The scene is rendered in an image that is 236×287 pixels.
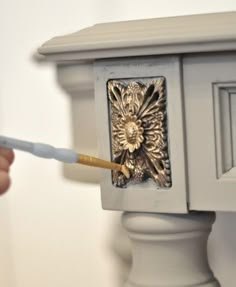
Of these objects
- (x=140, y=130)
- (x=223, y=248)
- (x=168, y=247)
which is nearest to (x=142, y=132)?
(x=140, y=130)

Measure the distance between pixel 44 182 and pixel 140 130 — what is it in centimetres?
46

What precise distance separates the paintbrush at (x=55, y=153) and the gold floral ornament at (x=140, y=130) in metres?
0.01

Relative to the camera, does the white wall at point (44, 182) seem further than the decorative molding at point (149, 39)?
Yes

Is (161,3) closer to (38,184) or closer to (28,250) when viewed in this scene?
(38,184)

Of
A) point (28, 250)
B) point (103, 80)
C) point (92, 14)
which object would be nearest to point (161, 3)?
point (92, 14)

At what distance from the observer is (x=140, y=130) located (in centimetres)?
72

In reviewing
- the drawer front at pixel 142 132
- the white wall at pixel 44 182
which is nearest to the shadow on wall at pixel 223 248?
the white wall at pixel 44 182

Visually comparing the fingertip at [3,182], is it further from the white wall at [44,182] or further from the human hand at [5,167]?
the white wall at [44,182]

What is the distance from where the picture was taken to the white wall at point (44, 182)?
3.66ft

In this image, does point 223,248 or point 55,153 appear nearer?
point 55,153

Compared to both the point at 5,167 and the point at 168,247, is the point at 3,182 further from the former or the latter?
the point at 168,247

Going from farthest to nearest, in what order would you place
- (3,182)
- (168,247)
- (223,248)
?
(223,248) → (168,247) → (3,182)

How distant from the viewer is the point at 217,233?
103 centimetres

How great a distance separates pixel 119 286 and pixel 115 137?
0.44 metres
